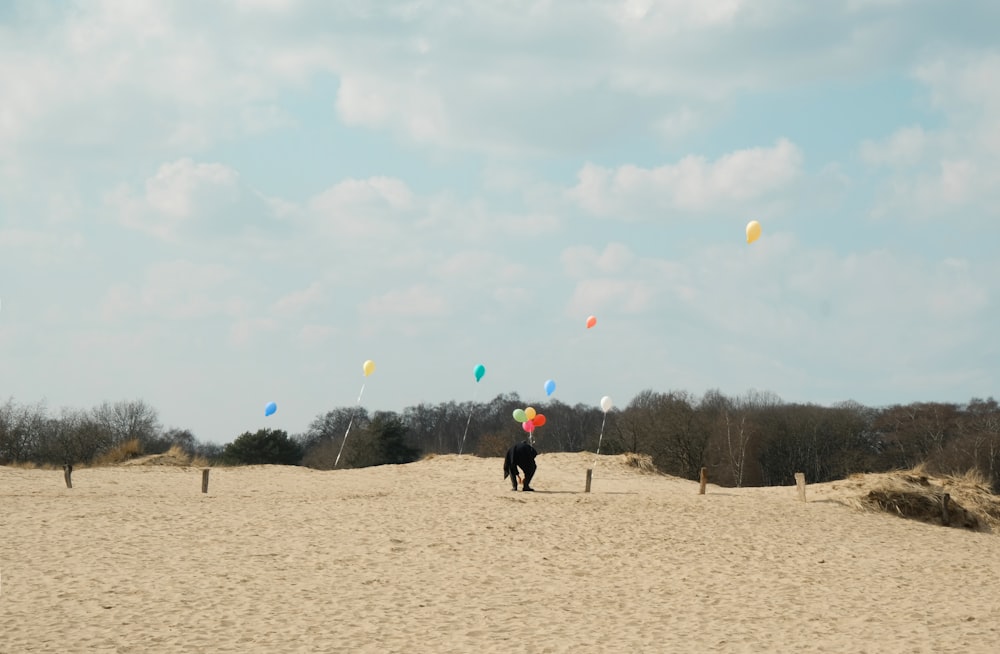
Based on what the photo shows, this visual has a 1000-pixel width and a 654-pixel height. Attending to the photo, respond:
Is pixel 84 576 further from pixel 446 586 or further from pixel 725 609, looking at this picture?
pixel 725 609

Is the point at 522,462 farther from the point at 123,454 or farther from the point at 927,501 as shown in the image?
the point at 123,454

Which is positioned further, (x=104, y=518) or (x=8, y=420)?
(x=8, y=420)

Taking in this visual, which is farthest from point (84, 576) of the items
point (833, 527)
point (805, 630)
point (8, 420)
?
point (8, 420)

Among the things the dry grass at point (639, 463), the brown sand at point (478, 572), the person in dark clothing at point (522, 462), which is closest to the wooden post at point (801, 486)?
the brown sand at point (478, 572)

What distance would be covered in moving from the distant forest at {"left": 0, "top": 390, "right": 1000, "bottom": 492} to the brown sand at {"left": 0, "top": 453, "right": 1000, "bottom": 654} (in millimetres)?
30326

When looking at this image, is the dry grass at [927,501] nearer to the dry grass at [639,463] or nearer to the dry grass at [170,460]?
the dry grass at [639,463]

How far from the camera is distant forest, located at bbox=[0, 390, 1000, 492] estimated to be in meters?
54.5

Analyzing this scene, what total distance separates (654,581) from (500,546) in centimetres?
312

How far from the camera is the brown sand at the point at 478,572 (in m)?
11.9

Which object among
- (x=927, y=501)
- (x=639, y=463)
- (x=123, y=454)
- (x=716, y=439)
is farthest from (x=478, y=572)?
(x=716, y=439)

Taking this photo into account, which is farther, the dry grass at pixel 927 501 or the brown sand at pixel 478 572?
the dry grass at pixel 927 501

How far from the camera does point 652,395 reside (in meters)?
71.5

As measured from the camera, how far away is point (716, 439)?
6212 cm

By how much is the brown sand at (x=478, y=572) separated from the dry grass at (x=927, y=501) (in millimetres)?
659
